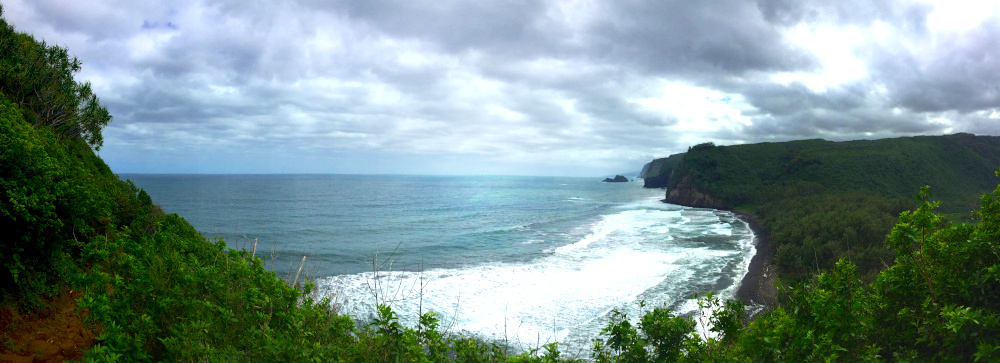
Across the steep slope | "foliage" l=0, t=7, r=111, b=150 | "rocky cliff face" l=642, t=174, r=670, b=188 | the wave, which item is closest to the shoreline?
the wave

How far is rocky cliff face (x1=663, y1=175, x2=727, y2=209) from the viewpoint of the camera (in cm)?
7556

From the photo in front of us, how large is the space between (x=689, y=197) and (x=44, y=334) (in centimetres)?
8683

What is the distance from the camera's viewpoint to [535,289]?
2344 cm

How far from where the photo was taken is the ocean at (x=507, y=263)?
18750 millimetres

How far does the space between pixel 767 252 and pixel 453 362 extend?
35748 mm

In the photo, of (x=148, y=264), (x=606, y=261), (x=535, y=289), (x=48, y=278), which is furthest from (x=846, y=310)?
(x=606, y=261)

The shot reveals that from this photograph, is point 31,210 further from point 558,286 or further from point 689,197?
point 689,197

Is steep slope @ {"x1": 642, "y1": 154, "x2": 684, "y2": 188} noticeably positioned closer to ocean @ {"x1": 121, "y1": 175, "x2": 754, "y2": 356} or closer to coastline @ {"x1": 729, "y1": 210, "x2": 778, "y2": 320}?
ocean @ {"x1": 121, "y1": 175, "x2": 754, "y2": 356}

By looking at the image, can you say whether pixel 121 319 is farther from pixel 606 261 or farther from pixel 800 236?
pixel 800 236

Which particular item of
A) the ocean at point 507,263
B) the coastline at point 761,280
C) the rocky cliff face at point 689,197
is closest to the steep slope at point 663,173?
the rocky cliff face at point 689,197

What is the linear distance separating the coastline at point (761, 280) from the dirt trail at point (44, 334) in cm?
1665

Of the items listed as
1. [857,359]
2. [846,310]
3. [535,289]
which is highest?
[846,310]

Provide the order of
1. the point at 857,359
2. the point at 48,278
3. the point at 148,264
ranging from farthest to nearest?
1. the point at 148,264
2. the point at 48,278
3. the point at 857,359

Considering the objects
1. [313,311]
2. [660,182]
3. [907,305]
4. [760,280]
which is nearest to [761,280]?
[760,280]
